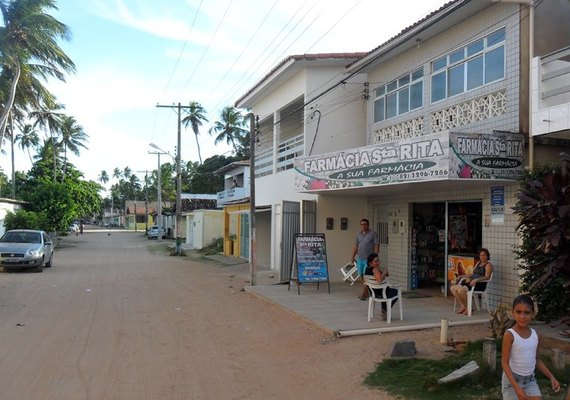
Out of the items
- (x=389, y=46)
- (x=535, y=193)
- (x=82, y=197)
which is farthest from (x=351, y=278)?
(x=82, y=197)

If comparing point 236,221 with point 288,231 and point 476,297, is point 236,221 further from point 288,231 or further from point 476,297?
point 476,297

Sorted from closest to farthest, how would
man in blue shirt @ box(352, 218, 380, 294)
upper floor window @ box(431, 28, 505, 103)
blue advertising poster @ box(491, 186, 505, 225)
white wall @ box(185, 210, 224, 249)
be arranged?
blue advertising poster @ box(491, 186, 505, 225)
upper floor window @ box(431, 28, 505, 103)
man in blue shirt @ box(352, 218, 380, 294)
white wall @ box(185, 210, 224, 249)

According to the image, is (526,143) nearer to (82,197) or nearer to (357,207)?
(357,207)

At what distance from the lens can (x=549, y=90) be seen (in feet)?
30.8

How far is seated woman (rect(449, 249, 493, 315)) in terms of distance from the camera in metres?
9.91

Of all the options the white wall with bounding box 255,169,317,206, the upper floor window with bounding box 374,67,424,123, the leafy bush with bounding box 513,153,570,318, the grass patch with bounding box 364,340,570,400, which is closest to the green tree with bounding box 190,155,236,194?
the white wall with bounding box 255,169,317,206

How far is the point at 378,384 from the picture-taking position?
6.14 m

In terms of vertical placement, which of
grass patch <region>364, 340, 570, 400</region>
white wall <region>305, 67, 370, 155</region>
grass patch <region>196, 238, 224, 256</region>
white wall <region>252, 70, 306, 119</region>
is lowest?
grass patch <region>196, 238, 224, 256</region>

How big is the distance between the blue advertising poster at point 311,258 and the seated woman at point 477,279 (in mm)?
3923

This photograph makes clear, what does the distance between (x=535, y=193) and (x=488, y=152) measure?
2.61 m

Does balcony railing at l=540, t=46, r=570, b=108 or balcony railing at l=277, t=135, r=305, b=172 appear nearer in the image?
balcony railing at l=540, t=46, r=570, b=108

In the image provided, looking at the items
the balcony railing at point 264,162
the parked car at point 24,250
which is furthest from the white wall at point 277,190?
the parked car at point 24,250

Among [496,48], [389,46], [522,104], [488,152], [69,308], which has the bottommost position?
[69,308]

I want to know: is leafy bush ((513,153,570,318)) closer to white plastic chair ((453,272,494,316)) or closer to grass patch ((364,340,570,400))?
grass patch ((364,340,570,400))
